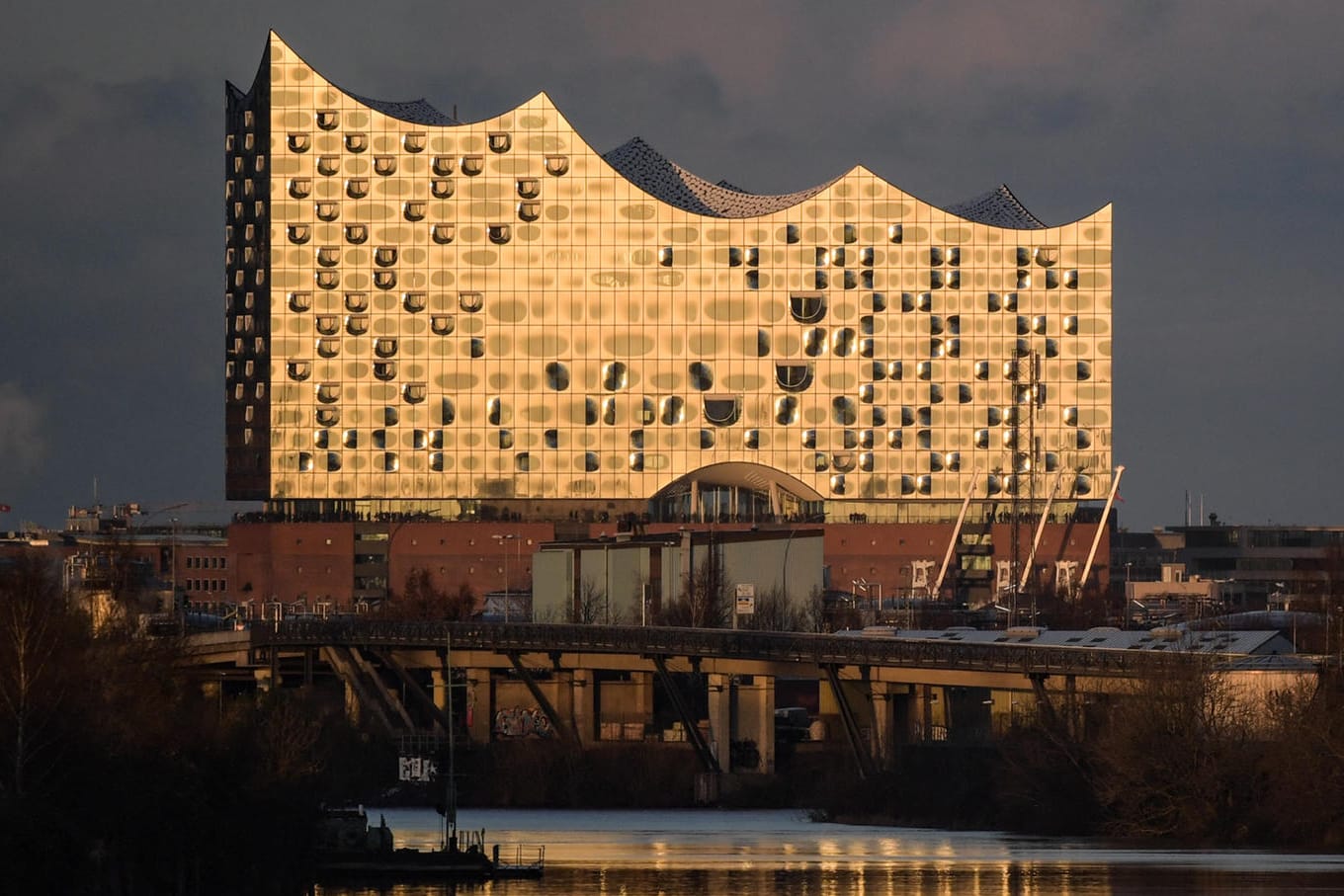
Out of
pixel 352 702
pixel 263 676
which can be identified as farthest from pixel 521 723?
pixel 263 676

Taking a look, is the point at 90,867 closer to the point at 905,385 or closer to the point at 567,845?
the point at 567,845

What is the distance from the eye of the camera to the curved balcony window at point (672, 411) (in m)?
197

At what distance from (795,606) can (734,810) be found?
42.0 meters

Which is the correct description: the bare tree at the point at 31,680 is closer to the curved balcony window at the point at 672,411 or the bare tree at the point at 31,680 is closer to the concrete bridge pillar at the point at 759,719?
the concrete bridge pillar at the point at 759,719

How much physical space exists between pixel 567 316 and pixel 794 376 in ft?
57.4

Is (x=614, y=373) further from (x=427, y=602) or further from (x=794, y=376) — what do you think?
(x=427, y=602)

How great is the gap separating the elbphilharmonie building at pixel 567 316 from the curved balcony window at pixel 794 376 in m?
0.17

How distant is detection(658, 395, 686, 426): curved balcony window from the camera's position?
19688 cm

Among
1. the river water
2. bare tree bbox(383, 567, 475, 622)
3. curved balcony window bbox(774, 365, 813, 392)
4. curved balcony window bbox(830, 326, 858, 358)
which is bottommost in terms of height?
the river water

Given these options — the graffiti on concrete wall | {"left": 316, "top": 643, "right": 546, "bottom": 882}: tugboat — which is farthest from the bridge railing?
{"left": 316, "top": 643, "right": 546, "bottom": 882}: tugboat

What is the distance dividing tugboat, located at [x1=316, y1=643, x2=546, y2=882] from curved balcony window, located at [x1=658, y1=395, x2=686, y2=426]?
11436cm

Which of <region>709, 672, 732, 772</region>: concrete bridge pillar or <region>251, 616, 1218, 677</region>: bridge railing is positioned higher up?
<region>251, 616, 1218, 677</region>: bridge railing

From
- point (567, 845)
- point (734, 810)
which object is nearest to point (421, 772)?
point (734, 810)

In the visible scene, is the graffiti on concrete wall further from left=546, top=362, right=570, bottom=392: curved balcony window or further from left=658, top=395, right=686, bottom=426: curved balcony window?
left=546, top=362, right=570, bottom=392: curved balcony window
